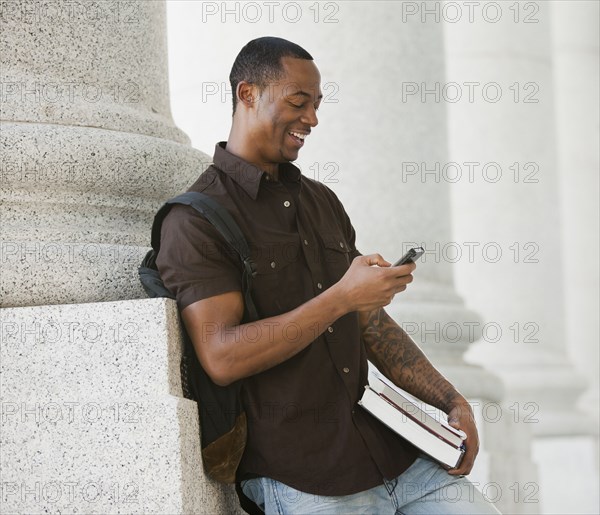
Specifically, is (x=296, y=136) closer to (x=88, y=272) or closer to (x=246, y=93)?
(x=246, y=93)

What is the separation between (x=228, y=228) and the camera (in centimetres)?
568

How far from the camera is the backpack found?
5.62 m

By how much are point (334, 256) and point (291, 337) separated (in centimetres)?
88

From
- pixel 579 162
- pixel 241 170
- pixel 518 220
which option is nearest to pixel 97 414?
pixel 241 170

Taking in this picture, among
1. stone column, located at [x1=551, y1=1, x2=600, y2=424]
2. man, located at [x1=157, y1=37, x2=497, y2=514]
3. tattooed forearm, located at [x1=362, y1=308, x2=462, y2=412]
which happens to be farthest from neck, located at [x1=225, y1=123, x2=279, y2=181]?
stone column, located at [x1=551, y1=1, x2=600, y2=424]

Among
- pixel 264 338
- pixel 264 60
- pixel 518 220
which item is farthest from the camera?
pixel 518 220

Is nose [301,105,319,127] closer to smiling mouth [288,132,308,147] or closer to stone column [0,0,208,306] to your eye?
smiling mouth [288,132,308,147]

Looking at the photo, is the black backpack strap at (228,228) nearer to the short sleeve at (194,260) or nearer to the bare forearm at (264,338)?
the short sleeve at (194,260)

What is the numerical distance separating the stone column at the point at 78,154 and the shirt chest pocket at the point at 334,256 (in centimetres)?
105

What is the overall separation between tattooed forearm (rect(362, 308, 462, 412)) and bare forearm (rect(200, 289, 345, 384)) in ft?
3.41

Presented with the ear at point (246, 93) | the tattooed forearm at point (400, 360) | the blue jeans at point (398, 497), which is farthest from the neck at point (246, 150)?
the blue jeans at point (398, 497)

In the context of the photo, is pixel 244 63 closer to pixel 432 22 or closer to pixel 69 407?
pixel 69 407

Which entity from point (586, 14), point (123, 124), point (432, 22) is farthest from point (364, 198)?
point (586, 14)

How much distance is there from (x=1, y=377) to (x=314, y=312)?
1.63 metres
